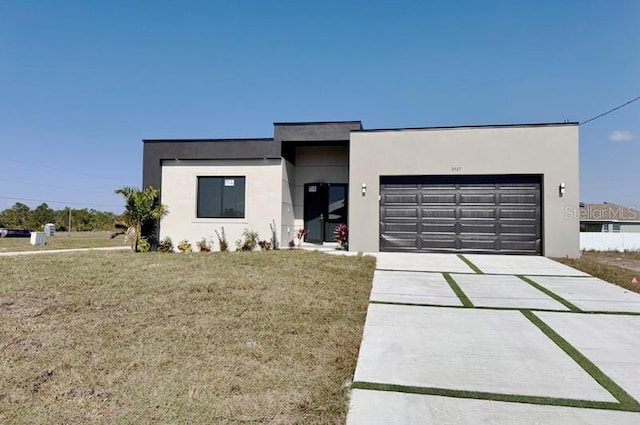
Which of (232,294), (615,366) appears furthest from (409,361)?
(232,294)

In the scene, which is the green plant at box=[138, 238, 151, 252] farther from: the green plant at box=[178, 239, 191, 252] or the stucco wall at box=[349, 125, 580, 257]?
the stucco wall at box=[349, 125, 580, 257]

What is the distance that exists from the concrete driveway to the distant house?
95.3ft

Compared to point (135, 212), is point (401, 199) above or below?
above

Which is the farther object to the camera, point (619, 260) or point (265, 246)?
point (619, 260)

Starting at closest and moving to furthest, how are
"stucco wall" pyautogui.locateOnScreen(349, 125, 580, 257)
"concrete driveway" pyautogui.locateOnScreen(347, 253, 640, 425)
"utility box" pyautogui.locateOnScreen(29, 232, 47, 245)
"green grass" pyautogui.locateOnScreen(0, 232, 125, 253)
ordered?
"concrete driveway" pyautogui.locateOnScreen(347, 253, 640, 425)
"stucco wall" pyautogui.locateOnScreen(349, 125, 580, 257)
"green grass" pyautogui.locateOnScreen(0, 232, 125, 253)
"utility box" pyautogui.locateOnScreen(29, 232, 47, 245)

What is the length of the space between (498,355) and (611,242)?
18.3 metres

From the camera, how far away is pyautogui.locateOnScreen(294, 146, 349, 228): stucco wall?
1348 cm

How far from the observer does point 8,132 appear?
27.7 meters

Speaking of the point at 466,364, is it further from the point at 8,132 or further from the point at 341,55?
the point at 8,132

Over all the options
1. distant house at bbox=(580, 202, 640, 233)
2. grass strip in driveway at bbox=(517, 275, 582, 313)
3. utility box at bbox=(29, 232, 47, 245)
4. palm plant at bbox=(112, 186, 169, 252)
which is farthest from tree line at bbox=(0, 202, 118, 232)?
distant house at bbox=(580, 202, 640, 233)

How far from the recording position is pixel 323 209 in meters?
13.7

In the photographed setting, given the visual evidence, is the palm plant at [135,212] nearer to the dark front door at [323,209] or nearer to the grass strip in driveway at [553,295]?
the dark front door at [323,209]

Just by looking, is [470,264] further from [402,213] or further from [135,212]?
[135,212]

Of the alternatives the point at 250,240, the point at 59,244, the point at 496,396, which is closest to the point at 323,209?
the point at 250,240
